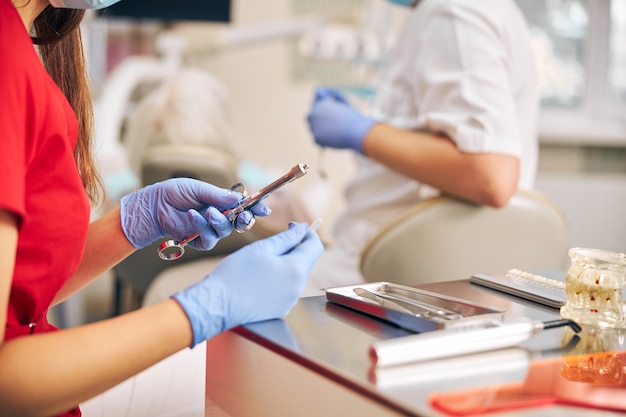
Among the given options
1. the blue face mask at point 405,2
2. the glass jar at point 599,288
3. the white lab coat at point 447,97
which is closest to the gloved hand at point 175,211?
the white lab coat at point 447,97

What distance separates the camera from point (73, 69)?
3.54 feet

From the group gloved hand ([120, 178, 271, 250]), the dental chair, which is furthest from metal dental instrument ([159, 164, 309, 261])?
the dental chair

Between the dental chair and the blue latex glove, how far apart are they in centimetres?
111

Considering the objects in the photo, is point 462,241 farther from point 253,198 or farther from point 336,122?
point 253,198

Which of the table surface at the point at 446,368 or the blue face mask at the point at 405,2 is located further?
the blue face mask at the point at 405,2

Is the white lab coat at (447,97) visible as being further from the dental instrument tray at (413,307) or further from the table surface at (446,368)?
the table surface at (446,368)

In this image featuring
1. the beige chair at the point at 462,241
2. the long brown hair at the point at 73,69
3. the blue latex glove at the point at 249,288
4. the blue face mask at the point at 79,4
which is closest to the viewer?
the blue latex glove at the point at 249,288

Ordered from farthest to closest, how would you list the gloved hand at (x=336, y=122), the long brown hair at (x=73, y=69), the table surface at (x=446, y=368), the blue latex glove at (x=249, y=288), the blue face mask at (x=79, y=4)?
the gloved hand at (x=336, y=122), the long brown hair at (x=73, y=69), the blue face mask at (x=79, y=4), the blue latex glove at (x=249, y=288), the table surface at (x=446, y=368)

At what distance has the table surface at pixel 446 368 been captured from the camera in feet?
2.03

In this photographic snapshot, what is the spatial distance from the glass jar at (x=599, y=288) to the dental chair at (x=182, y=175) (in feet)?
3.86

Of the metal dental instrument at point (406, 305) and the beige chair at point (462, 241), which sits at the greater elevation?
the metal dental instrument at point (406, 305)

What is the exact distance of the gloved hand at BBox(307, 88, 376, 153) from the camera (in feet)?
5.02

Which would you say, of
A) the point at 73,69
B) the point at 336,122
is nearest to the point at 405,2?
the point at 336,122

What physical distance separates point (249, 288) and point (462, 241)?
0.70 meters
